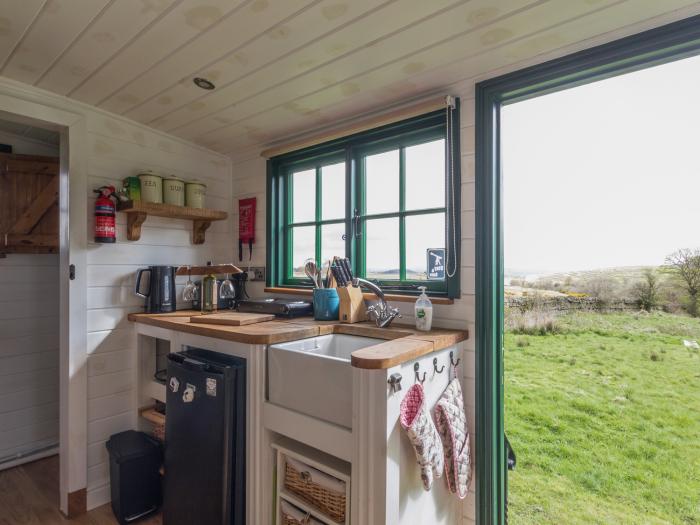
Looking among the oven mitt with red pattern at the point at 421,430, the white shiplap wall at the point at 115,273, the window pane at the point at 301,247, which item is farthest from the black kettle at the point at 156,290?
the oven mitt with red pattern at the point at 421,430

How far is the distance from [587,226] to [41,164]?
3239 mm

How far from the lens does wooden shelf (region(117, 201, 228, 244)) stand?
7.29 ft

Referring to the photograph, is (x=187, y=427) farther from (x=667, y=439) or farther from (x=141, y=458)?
(x=667, y=439)

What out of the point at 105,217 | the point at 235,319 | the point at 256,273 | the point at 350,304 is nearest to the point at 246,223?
the point at 256,273

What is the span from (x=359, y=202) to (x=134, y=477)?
1.86 m

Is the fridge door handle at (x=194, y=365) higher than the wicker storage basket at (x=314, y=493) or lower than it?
higher

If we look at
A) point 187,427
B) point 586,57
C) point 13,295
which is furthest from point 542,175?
point 13,295

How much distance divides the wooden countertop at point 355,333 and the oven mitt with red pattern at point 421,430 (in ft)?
0.45

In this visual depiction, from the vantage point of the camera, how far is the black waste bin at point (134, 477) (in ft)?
6.56

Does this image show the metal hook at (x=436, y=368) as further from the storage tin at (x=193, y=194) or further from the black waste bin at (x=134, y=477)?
the storage tin at (x=193, y=194)

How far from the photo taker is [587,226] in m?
1.64

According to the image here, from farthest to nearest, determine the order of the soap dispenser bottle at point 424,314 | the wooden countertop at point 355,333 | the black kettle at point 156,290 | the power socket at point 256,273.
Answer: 1. the power socket at point 256,273
2. the black kettle at point 156,290
3. the soap dispenser bottle at point 424,314
4. the wooden countertop at point 355,333

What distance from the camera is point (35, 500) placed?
86.7 inches

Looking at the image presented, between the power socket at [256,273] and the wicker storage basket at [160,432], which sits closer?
the wicker storage basket at [160,432]
